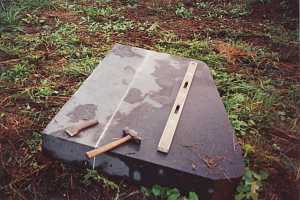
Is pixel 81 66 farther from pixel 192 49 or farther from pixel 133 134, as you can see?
pixel 133 134

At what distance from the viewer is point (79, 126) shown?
2291 millimetres

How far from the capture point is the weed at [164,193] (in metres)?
2.13

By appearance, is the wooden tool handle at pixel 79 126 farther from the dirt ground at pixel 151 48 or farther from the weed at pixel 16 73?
the weed at pixel 16 73

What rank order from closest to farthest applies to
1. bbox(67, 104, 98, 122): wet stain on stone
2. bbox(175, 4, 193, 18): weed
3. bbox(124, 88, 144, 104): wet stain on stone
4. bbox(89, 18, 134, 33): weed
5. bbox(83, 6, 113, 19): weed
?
bbox(67, 104, 98, 122): wet stain on stone < bbox(124, 88, 144, 104): wet stain on stone < bbox(89, 18, 134, 33): weed < bbox(83, 6, 113, 19): weed < bbox(175, 4, 193, 18): weed

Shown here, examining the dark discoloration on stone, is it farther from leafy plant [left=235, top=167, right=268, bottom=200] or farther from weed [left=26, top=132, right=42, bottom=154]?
weed [left=26, top=132, right=42, bottom=154]

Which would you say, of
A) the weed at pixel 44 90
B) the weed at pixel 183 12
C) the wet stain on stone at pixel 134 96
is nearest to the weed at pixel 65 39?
the weed at pixel 44 90

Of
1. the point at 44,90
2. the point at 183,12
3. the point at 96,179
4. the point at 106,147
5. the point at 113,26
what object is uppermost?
the point at 183,12

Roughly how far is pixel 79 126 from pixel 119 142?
0.30 metres

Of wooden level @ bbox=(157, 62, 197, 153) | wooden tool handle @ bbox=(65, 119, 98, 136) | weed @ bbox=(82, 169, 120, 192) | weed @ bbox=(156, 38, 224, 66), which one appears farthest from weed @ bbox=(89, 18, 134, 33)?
weed @ bbox=(82, 169, 120, 192)

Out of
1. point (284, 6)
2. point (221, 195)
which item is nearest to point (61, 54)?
point (221, 195)

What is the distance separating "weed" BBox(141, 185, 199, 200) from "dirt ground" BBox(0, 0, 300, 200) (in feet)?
0.14

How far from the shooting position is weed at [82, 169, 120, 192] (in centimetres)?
221

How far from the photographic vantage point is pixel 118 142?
2.18m

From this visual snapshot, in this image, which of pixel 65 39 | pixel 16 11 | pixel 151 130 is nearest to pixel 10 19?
pixel 16 11
